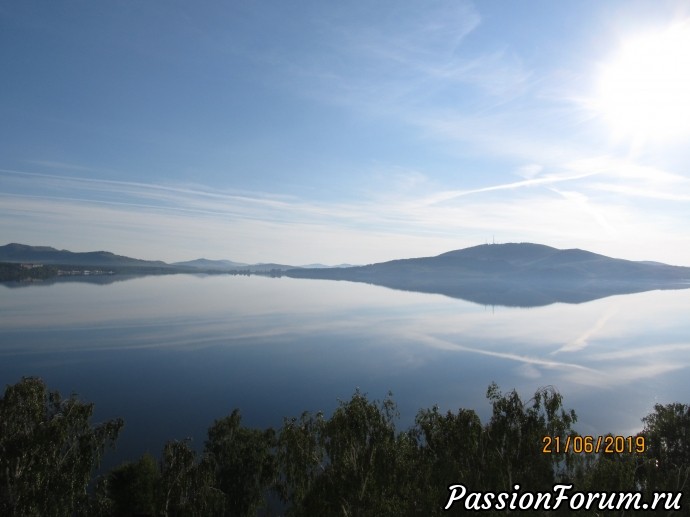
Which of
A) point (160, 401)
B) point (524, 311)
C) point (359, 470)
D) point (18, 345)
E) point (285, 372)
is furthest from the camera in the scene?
point (524, 311)

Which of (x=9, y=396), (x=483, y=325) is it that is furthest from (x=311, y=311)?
(x=9, y=396)

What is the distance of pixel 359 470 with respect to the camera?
1814 cm

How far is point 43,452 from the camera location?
65.9 ft

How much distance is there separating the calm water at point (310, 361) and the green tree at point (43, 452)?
14.1 m

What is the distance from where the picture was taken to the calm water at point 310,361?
4747 cm

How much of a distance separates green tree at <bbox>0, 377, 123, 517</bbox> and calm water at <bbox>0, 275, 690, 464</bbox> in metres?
14.1

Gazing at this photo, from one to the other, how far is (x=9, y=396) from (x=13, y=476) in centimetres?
422

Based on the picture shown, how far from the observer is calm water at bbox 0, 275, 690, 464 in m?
47.5

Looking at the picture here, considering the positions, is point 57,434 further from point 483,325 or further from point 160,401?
point 483,325
